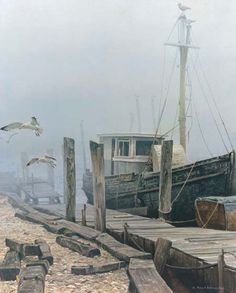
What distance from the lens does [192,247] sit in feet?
29.0

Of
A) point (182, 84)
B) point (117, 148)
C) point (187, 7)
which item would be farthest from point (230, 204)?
point (187, 7)

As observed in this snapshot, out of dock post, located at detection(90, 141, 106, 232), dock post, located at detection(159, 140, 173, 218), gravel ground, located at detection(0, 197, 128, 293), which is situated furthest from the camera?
dock post, located at detection(159, 140, 173, 218)

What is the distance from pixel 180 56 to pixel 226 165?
10.00 m

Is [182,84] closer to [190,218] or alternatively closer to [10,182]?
[190,218]

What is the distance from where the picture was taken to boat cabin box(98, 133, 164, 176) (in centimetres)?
2000

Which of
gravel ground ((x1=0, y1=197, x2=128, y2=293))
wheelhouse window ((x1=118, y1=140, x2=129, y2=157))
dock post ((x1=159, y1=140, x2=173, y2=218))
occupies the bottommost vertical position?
gravel ground ((x1=0, y1=197, x2=128, y2=293))

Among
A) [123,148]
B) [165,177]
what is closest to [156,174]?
[165,177]

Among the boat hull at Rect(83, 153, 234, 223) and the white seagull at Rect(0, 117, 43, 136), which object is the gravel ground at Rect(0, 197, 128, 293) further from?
the boat hull at Rect(83, 153, 234, 223)

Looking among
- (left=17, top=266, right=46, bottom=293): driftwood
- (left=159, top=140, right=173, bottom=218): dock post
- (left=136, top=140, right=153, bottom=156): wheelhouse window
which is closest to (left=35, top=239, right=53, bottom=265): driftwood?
(left=17, top=266, right=46, bottom=293): driftwood

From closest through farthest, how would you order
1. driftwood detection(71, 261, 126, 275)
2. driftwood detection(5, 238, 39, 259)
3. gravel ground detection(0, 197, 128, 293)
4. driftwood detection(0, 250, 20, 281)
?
gravel ground detection(0, 197, 128, 293) < driftwood detection(0, 250, 20, 281) < driftwood detection(71, 261, 126, 275) < driftwood detection(5, 238, 39, 259)

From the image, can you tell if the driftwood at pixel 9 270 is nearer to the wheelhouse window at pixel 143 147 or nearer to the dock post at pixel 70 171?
the dock post at pixel 70 171

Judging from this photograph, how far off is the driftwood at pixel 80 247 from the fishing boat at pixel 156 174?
3.98 meters

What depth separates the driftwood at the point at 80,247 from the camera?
33.9 ft

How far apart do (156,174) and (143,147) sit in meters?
3.72
